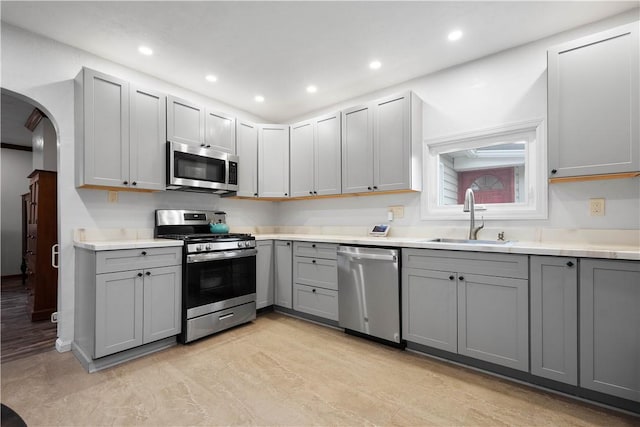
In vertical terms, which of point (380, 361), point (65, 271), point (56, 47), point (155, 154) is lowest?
point (380, 361)

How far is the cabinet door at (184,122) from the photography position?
121 inches

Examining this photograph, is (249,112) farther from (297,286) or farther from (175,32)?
(297,286)

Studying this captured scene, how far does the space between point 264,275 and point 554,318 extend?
8.75 ft

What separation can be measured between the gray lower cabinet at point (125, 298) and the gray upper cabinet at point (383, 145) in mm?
1969

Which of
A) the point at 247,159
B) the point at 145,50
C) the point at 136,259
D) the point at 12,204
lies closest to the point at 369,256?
the point at 136,259

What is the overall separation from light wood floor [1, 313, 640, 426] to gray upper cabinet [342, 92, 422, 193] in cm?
162

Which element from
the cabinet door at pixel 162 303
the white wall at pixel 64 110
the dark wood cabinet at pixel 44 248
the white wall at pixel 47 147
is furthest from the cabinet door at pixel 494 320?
the white wall at pixel 47 147

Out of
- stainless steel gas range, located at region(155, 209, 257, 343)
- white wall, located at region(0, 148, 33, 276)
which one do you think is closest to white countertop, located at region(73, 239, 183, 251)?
stainless steel gas range, located at region(155, 209, 257, 343)

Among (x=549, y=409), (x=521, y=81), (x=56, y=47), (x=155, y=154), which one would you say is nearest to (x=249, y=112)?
(x=155, y=154)

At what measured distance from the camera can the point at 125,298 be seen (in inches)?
94.3

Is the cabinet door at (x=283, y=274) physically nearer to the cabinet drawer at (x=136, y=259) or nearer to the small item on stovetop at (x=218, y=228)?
the small item on stovetop at (x=218, y=228)

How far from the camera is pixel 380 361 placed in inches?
94.9

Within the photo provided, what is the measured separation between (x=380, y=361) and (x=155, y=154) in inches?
108

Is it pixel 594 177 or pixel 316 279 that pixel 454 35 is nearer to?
pixel 594 177
